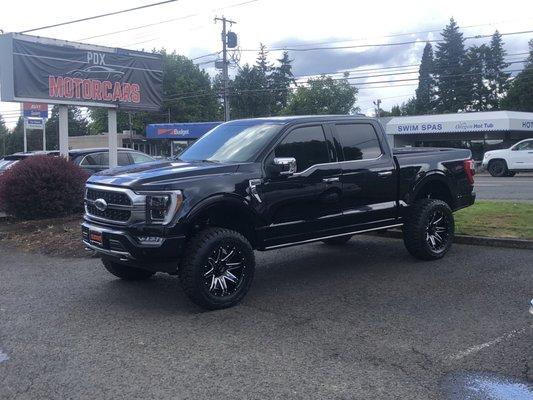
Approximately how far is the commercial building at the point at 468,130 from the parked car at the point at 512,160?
13926 mm

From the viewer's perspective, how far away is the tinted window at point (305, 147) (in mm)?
6906

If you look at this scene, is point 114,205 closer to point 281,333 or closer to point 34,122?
point 281,333

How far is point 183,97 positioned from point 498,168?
49.8 m

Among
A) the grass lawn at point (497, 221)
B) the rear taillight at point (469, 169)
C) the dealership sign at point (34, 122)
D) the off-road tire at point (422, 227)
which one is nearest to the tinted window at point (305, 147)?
the off-road tire at point (422, 227)

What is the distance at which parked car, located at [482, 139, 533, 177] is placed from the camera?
85.2 feet

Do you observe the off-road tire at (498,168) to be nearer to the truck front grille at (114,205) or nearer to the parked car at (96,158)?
the parked car at (96,158)

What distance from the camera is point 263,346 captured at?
5098mm

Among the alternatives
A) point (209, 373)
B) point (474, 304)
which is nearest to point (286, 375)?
point (209, 373)

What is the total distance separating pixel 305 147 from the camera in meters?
7.09

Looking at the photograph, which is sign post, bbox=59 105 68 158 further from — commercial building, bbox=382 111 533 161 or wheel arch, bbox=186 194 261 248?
commercial building, bbox=382 111 533 161

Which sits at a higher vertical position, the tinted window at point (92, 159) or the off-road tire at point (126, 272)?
the tinted window at point (92, 159)

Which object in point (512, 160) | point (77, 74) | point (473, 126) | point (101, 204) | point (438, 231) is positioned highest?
point (77, 74)

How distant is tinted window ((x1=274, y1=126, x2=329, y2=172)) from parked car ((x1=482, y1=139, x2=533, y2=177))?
70.7 ft

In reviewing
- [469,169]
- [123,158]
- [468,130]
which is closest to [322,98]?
[468,130]
